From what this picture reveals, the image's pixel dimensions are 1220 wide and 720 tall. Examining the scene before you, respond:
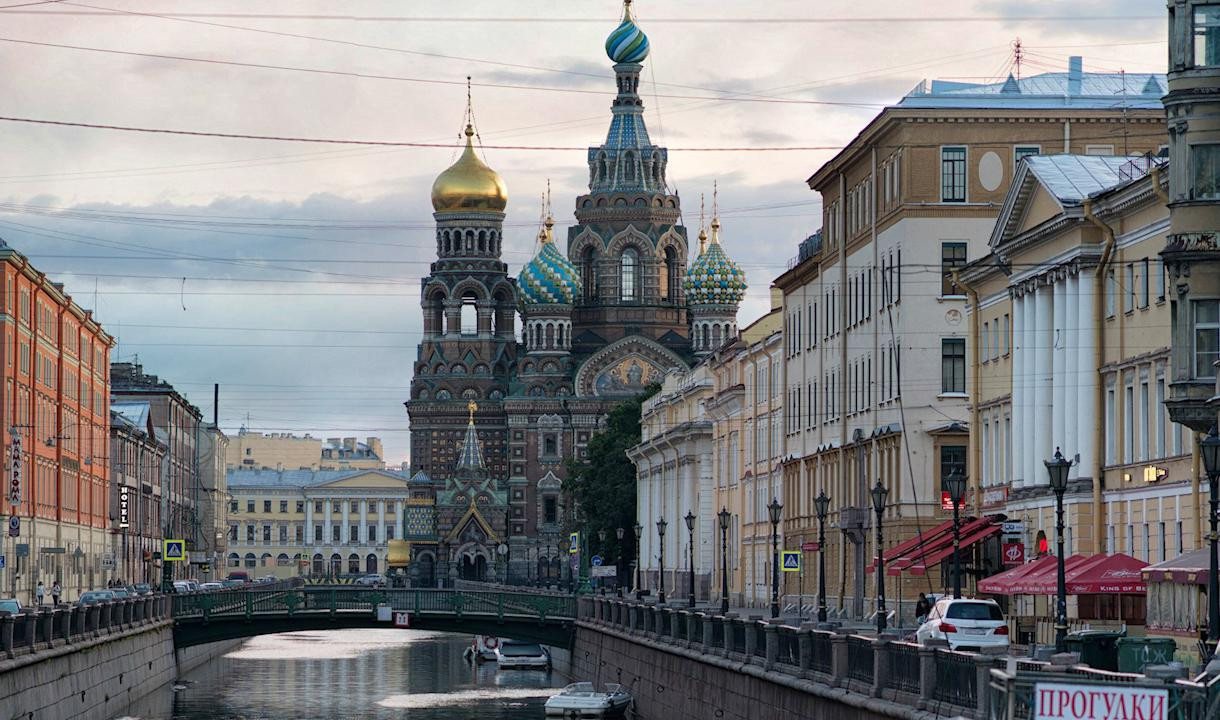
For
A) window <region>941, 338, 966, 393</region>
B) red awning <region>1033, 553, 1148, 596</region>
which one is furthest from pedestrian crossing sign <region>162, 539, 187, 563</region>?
red awning <region>1033, 553, 1148, 596</region>

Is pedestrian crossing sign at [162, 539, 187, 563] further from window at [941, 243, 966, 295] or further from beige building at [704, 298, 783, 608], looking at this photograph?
window at [941, 243, 966, 295]

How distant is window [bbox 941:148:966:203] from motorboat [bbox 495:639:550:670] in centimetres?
3488

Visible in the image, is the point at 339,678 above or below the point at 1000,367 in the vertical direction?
below

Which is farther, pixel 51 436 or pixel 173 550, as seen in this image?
pixel 51 436

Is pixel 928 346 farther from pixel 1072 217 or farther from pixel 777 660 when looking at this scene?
pixel 777 660

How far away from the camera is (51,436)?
98.9 metres

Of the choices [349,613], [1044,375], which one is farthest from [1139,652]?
[349,613]

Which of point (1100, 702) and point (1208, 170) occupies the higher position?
point (1208, 170)

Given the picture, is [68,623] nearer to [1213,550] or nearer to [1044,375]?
[1044,375]

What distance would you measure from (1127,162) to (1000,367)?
642 cm

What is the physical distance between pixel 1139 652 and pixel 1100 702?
39.6ft

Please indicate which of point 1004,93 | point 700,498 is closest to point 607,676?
point 1004,93

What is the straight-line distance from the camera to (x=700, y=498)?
116 meters

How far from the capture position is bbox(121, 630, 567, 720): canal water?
73.9 m
